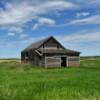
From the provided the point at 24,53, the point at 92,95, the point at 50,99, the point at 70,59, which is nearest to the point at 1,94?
the point at 50,99

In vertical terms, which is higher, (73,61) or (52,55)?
(52,55)

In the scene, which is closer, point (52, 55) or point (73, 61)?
point (52, 55)

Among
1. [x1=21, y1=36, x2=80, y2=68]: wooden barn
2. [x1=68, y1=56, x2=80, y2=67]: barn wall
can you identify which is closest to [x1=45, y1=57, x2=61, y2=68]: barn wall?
[x1=21, y1=36, x2=80, y2=68]: wooden barn

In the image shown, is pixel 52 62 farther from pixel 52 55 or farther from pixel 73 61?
pixel 73 61

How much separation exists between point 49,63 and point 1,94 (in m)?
37.9

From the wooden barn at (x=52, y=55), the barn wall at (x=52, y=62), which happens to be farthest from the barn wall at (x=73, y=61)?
the barn wall at (x=52, y=62)

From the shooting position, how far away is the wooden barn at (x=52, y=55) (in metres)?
53.3

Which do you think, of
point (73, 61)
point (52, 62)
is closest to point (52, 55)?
point (52, 62)

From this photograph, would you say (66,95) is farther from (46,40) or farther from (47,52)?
(46,40)

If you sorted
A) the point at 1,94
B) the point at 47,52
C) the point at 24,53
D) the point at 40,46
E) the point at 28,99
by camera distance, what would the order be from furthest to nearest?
the point at 24,53 < the point at 40,46 < the point at 47,52 < the point at 1,94 < the point at 28,99

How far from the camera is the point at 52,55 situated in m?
53.9

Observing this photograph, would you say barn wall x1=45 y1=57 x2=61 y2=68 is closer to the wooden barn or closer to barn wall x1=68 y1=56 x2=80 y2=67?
the wooden barn

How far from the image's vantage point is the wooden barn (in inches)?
2100

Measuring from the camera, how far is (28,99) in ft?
46.3
